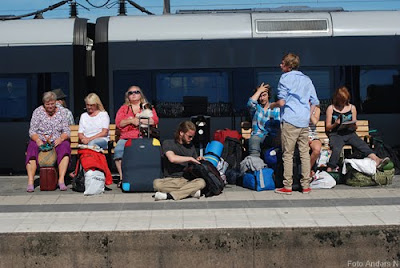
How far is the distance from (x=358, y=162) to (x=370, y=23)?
142 inches

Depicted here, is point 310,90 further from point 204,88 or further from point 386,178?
point 204,88

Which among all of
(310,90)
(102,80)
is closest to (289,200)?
(310,90)

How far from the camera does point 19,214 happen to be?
7145 millimetres

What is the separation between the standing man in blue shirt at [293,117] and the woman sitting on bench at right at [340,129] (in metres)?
1.07

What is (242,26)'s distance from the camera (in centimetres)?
1145

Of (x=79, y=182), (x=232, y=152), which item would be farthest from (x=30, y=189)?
(x=232, y=152)

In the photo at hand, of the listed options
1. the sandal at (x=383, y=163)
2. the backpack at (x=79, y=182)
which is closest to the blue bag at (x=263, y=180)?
the sandal at (x=383, y=163)

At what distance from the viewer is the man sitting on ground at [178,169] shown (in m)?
Answer: 8.05

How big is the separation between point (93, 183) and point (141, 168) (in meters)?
0.64

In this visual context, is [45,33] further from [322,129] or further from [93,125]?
[322,129]

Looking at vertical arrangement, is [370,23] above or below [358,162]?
above

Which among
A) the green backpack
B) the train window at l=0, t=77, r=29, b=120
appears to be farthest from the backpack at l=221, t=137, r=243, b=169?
the train window at l=0, t=77, r=29, b=120

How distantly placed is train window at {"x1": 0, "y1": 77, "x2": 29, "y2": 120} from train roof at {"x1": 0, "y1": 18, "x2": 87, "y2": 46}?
0.64 metres

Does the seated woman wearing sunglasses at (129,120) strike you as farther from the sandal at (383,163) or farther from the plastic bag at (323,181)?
the sandal at (383,163)
